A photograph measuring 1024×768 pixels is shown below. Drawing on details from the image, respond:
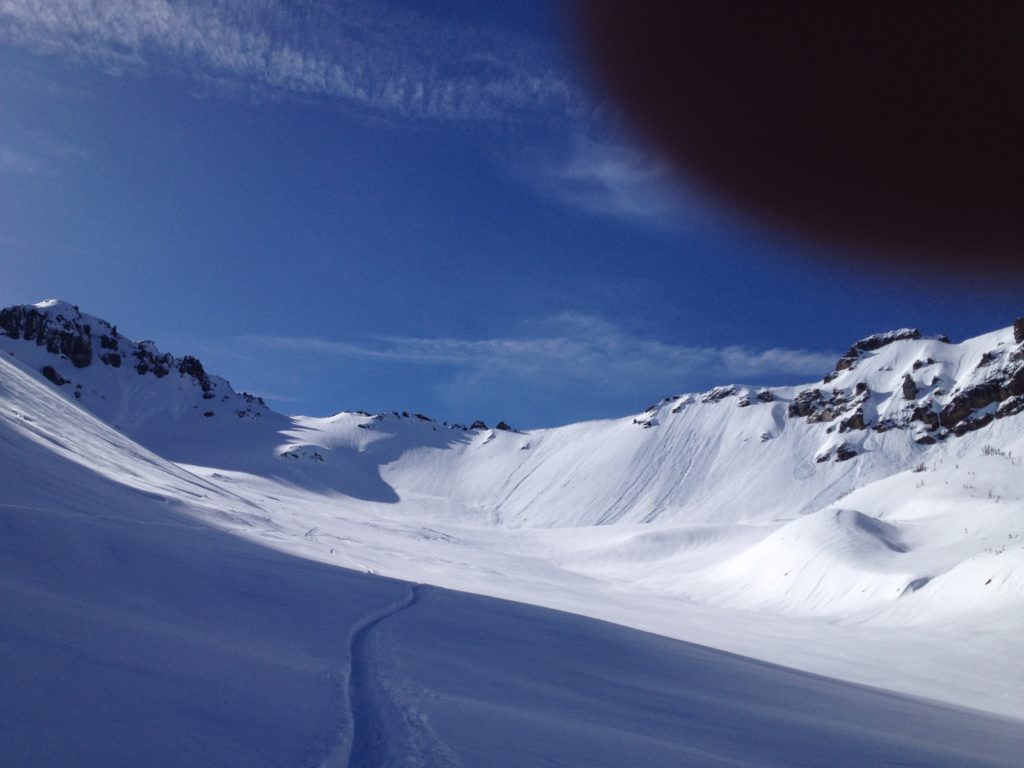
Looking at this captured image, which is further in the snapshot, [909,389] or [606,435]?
[606,435]

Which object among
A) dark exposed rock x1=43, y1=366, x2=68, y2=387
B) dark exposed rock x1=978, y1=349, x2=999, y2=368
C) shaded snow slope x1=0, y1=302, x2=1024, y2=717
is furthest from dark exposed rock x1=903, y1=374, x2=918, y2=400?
dark exposed rock x1=43, y1=366, x2=68, y2=387

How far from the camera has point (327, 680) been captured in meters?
4.81

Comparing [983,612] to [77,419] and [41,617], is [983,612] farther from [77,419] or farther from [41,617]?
[77,419]

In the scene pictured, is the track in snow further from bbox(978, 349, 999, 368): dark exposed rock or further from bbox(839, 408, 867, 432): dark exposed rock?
bbox(839, 408, 867, 432): dark exposed rock

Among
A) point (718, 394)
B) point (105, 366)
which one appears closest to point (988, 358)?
point (718, 394)

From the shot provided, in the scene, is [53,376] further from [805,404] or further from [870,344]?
[870,344]

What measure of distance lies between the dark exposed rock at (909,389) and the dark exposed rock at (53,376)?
9489 centimetres

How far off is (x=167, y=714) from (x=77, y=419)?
68.7ft

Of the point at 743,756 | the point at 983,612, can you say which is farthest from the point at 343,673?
the point at 983,612

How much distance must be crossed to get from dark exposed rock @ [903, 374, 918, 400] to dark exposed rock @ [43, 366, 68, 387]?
94.9m

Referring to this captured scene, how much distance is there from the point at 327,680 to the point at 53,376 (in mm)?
94025

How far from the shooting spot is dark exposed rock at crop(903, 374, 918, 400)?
216 feet

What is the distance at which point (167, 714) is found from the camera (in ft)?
11.1

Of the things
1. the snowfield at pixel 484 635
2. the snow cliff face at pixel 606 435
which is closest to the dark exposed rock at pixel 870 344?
the snow cliff face at pixel 606 435
